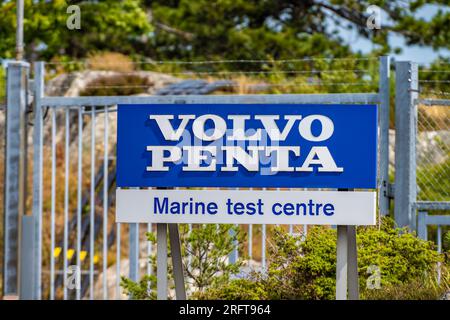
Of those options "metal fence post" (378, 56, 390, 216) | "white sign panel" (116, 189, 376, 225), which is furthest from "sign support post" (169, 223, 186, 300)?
"metal fence post" (378, 56, 390, 216)

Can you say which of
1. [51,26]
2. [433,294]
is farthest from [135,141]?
[51,26]

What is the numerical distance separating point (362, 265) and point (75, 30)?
1278 centimetres

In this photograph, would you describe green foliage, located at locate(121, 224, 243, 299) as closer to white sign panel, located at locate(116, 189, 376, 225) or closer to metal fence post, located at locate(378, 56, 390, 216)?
metal fence post, located at locate(378, 56, 390, 216)

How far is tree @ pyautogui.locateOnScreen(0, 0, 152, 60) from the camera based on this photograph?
18.4 m

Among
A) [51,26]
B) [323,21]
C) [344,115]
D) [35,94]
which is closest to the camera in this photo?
[344,115]

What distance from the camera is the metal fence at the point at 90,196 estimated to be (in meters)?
9.33

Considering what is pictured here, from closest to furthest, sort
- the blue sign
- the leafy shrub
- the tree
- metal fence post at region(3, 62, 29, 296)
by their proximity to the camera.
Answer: the blue sign → metal fence post at region(3, 62, 29, 296) → the leafy shrub → the tree

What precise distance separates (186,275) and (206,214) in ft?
7.77

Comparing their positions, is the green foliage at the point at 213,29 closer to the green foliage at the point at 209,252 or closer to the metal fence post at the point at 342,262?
the green foliage at the point at 209,252

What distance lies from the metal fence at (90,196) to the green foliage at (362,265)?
318 millimetres

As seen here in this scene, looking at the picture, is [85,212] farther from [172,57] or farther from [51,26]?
[172,57]

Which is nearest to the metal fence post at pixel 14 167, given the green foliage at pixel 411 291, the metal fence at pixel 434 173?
the green foliage at pixel 411 291

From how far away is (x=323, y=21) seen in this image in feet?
67.1

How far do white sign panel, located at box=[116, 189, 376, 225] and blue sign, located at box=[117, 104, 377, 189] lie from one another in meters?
0.08
